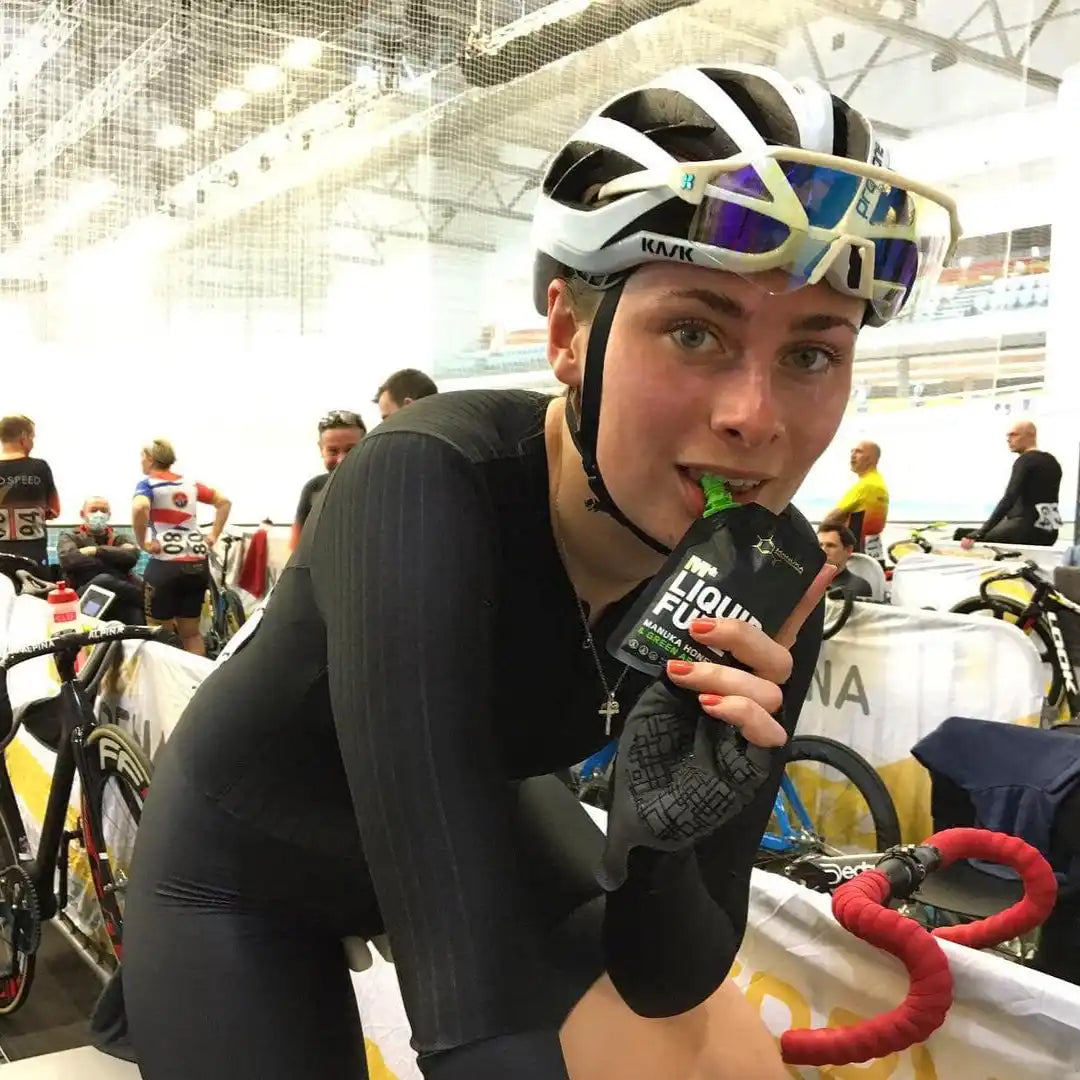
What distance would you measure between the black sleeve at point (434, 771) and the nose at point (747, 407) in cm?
22

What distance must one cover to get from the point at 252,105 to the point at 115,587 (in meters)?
4.22

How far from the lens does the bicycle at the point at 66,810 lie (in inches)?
98.7

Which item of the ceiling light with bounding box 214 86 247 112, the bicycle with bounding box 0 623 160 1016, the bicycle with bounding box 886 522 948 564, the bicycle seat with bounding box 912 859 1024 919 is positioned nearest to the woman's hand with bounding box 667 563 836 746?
the bicycle seat with bounding box 912 859 1024 919

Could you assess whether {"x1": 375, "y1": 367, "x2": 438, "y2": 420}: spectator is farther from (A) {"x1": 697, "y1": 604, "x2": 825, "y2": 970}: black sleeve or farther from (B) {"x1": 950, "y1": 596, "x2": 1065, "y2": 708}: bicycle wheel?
(A) {"x1": 697, "y1": 604, "x2": 825, "y2": 970}: black sleeve

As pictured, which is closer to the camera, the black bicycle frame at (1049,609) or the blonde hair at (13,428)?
the black bicycle frame at (1049,609)

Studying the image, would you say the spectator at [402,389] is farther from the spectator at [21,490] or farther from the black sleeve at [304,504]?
the spectator at [21,490]

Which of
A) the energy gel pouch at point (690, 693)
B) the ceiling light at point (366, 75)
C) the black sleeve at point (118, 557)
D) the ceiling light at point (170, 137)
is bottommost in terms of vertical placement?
the black sleeve at point (118, 557)

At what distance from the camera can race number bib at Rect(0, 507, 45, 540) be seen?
5.29 m

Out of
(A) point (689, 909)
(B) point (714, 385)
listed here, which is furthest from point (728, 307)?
(A) point (689, 909)

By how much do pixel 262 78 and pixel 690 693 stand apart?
7.89 m

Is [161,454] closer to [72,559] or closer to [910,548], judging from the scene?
[72,559]

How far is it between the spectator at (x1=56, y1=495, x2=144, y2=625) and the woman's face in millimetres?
4577

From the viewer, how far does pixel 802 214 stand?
0.77m

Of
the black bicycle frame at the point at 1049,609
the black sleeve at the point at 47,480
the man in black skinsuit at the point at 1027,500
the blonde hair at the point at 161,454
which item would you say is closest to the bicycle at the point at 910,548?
the man in black skinsuit at the point at 1027,500
